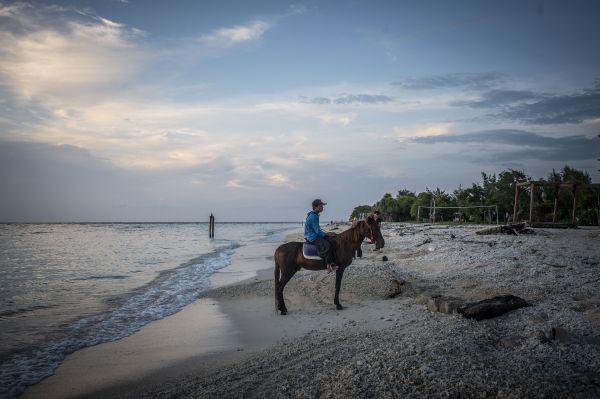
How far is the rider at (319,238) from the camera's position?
831cm

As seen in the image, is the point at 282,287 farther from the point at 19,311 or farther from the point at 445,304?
the point at 19,311

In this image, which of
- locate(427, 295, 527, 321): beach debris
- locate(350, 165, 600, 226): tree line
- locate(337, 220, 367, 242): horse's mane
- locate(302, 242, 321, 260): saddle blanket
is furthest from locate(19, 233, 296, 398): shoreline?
locate(350, 165, 600, 226): tree line

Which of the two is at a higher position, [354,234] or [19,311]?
[354,234]

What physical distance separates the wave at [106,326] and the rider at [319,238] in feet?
14.0

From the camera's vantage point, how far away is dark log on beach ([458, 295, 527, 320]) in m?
6.09

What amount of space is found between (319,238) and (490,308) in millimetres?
3907

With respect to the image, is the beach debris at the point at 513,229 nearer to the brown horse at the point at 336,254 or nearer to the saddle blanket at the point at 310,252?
the brown horse at the point at 336,254

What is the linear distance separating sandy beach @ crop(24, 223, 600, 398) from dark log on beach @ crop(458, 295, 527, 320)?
0.13 meters

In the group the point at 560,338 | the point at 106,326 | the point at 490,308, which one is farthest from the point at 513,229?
the point at 106,326

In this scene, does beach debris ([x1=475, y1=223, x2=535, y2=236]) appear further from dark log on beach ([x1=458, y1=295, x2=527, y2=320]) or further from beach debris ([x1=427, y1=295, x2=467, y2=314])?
beach debris ([x1=427, y1=295, x2=467, y2=314])

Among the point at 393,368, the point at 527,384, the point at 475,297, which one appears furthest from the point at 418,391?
the point at 475,297

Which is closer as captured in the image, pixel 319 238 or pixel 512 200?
pixel 319 238

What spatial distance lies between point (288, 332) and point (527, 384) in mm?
4101

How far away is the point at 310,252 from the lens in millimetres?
8461
